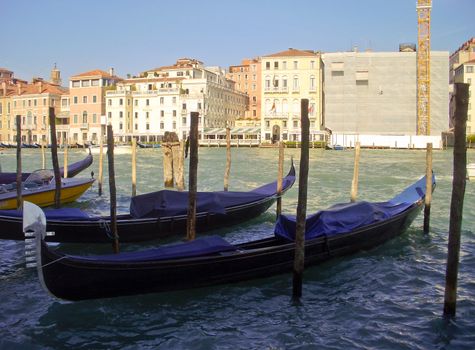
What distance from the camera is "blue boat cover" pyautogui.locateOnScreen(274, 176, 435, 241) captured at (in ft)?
16.5

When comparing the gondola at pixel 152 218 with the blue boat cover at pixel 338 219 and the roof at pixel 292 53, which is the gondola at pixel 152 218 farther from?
the roof at pixel 292 53

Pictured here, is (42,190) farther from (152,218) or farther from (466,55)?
(466,55)

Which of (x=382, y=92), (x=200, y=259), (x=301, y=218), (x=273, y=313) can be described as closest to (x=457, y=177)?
(x=301, y=218)

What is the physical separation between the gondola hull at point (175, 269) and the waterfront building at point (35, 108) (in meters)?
41.3

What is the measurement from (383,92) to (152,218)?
32724mm

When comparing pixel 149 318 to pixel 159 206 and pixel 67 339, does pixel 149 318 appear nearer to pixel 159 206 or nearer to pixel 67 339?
pixel 67 339

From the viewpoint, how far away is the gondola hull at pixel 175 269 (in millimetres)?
3729

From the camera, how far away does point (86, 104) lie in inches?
1684

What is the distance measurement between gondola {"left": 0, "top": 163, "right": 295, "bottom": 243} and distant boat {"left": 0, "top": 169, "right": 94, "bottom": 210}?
7.21 ft

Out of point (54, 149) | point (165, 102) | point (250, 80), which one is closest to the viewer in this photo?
point (54, 149)

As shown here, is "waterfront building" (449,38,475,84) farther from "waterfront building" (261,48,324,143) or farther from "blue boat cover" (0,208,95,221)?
"blue boat cover" (0,208,95,221)

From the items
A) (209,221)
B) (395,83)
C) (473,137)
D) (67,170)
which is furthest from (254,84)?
(209,221)

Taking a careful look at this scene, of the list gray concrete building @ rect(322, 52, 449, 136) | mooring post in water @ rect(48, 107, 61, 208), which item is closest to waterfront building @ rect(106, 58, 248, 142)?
gray concrete building @ rect(322, 52, 449, 136)

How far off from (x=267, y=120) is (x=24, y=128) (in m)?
20.2
